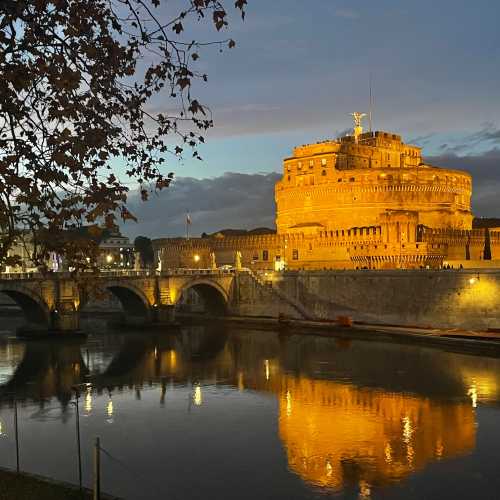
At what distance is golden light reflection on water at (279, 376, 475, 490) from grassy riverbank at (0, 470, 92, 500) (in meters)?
6.15

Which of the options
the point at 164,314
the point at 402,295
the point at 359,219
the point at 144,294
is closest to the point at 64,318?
the point at 144,294

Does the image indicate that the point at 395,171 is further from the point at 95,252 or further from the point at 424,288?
the point at 95,252

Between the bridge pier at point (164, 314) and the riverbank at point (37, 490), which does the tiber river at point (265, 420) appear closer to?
the riverbank at point (37, 490)

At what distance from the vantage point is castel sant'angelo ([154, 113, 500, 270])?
54281 millimetres

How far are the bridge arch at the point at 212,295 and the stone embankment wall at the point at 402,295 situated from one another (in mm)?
4174

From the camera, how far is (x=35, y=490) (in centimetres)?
1152

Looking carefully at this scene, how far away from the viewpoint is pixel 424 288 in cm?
4331

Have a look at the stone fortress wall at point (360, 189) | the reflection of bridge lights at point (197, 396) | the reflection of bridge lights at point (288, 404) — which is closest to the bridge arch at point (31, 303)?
the reflection of bridge lights at point (197, 396)

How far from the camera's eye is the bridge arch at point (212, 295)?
54.0m

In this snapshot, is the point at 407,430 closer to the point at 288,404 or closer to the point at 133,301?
the point at 288,404

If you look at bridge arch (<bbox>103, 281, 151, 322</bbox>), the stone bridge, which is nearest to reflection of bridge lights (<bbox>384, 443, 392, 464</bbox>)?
the stone bridge

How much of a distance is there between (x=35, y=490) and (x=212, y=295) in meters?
44.4

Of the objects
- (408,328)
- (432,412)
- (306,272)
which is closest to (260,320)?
(306,272)

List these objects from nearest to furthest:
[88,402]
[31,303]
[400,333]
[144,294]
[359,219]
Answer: [88,402], [400,333], [31,303], [144,294], [359,219]
